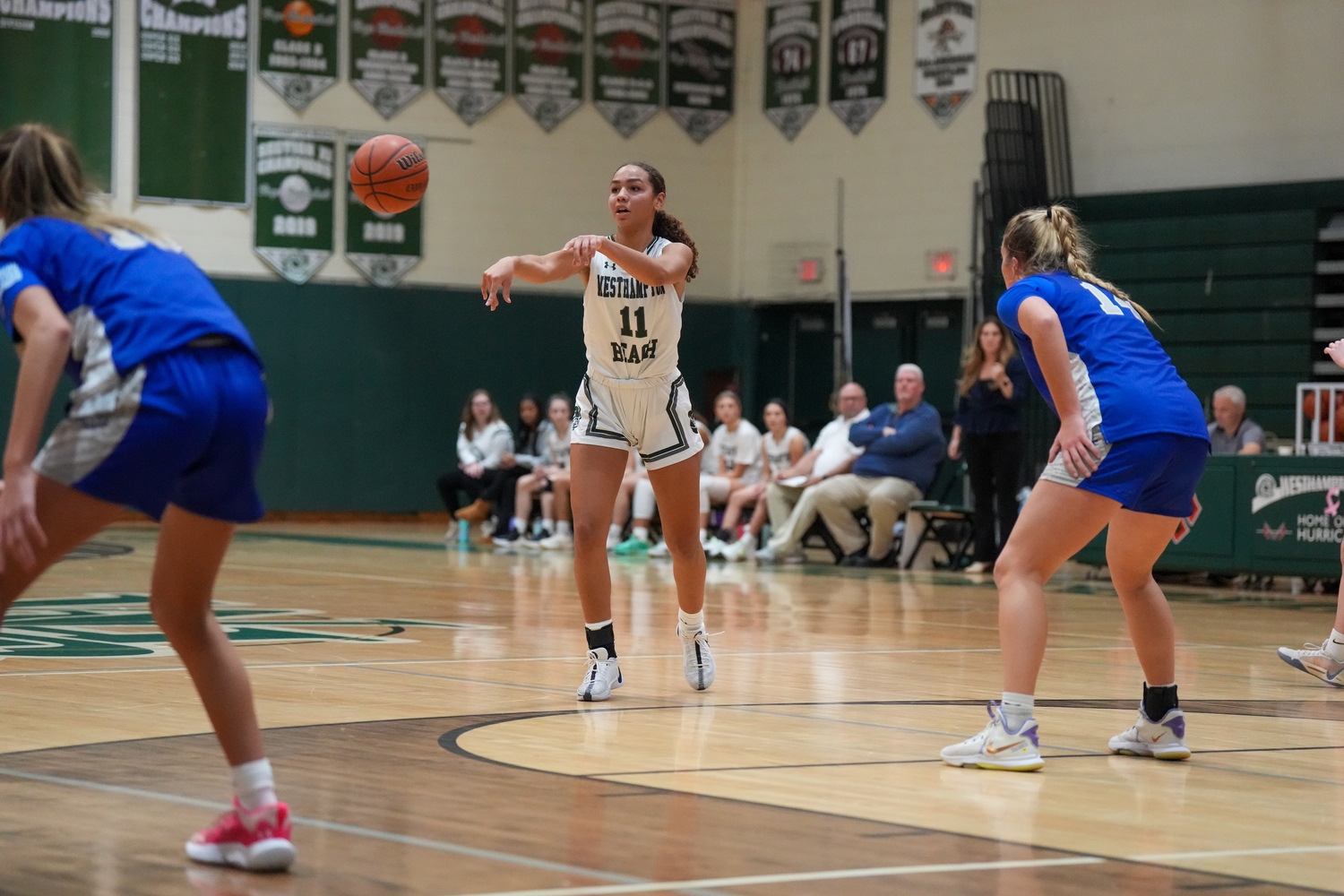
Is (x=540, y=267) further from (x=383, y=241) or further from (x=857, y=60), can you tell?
(x=857, y=60)

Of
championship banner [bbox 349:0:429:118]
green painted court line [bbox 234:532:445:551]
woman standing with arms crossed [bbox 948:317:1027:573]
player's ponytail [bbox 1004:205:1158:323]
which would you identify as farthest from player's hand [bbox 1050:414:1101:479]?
championship banner [bbox 349:0:429:118]

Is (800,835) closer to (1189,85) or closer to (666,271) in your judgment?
(666,271)

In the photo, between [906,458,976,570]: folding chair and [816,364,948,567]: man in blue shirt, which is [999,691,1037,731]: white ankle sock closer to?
[906,458,976,570]: folding chair

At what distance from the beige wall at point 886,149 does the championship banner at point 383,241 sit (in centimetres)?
19

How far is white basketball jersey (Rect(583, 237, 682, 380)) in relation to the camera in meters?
6.75

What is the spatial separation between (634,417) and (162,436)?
130 inches

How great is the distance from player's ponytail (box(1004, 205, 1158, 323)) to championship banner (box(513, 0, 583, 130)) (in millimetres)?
17013

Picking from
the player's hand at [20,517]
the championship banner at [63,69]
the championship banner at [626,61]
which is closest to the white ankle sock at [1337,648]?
the player's hand at [20,517]

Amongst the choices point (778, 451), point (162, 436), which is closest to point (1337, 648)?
point (162, 436)

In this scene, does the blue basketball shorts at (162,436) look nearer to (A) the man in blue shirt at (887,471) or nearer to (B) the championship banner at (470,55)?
(A) the man in blue shirt at (887,471)

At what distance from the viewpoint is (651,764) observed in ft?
16.4

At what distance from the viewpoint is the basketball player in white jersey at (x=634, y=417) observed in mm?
6637

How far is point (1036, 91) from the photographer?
1942 cm

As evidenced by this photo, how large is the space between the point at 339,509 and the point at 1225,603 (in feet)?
39.0
